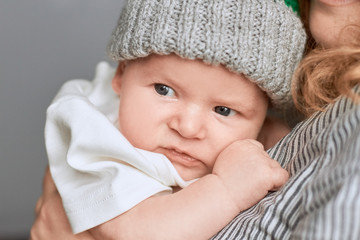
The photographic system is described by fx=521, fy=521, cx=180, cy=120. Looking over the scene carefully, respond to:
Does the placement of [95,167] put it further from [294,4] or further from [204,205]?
[294,4]

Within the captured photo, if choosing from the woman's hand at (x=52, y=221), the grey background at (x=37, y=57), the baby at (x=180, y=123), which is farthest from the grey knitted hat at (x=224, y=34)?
the grey background at (x=37, y=57)

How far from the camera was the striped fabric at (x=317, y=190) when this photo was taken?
727 mm

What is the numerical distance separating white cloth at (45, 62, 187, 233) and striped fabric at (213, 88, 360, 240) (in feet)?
0.66

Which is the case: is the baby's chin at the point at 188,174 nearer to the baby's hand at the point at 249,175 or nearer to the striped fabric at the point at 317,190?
the baby's hand at the point at 249,175

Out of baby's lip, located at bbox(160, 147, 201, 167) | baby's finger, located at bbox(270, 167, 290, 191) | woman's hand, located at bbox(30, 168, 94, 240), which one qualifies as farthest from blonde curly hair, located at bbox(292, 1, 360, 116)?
woman's hand, located at bbox(30, 168, 94, 240)

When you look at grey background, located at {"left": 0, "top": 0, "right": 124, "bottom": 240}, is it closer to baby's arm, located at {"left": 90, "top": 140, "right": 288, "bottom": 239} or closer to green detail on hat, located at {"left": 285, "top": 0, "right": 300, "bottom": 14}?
green detail on hat, located at {"left": 285, "top": 0, "right": 300, "bottom": 14}

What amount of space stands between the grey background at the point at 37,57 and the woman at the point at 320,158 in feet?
3.03

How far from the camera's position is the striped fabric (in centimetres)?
73

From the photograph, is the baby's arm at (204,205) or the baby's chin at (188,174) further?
the baby's chin at (188,174)

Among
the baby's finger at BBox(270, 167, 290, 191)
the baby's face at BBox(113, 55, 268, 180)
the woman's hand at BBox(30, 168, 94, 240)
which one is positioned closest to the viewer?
the baby's finger at BBox(270, 167, 290, 191)

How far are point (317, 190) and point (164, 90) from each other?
466mm

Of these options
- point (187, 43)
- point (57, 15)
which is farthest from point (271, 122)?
point (57, 15)

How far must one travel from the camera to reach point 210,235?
103 cm

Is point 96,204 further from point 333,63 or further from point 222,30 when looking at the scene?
point 333,63
